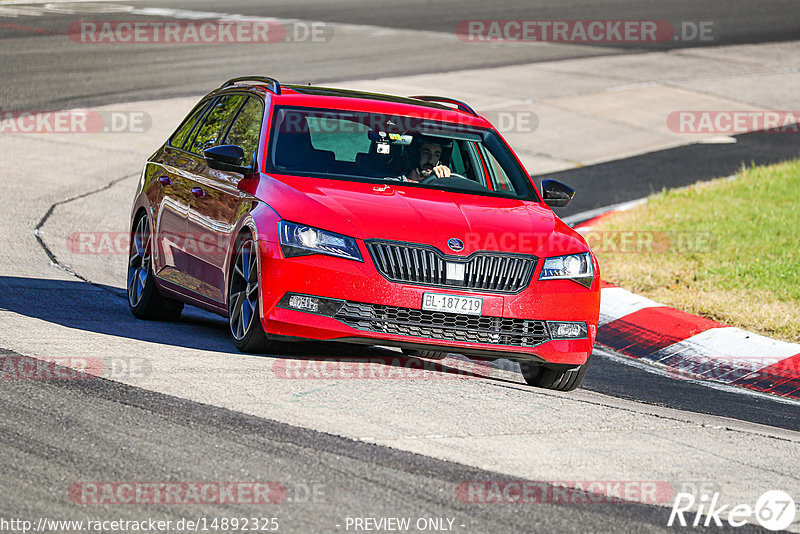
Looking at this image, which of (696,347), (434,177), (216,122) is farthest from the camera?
(696,347)

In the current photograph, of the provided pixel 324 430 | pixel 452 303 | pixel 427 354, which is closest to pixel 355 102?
pixel 427 354

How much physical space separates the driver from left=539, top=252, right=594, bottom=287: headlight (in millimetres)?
1275

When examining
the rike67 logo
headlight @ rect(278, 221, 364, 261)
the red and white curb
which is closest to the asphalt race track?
the rike67 logo

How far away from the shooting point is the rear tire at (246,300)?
304 inches

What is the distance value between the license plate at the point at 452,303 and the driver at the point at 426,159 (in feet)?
4.53

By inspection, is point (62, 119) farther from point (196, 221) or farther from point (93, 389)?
point (93, 389)

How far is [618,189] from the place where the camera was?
17.6 meters

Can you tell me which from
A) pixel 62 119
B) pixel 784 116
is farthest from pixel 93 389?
pixel 784 116

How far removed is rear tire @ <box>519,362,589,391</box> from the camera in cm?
816

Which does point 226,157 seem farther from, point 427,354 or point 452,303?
point 427,354

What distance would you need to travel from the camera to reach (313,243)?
24.7ft

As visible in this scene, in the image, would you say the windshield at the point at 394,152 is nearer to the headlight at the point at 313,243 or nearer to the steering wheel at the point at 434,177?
the steering wheel at the point at 434,177

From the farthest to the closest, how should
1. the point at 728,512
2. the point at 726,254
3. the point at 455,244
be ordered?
the point at 726,254, the point at 455,244, the point at 728,512

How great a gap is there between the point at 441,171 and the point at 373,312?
179 cm
